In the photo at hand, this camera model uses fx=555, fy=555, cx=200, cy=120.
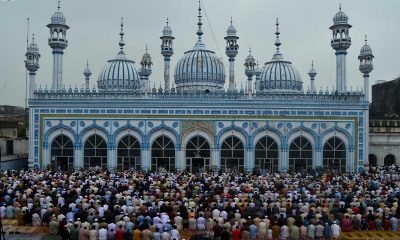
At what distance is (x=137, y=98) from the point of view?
110ft

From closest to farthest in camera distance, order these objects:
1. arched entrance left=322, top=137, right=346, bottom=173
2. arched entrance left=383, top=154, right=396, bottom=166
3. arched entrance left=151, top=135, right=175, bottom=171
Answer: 1. arched entrance left=151, top=135, right=175, bottom=171
2. arched entrance left=322, top=137, right=346, bottom=173
3. arched entrance left=383, top=154, right=396, bottom=166

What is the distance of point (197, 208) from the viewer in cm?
1812

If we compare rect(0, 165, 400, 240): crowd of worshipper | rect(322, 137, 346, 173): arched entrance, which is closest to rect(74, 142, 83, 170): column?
rect(0, 165, 400, 240): crowd of worshipper

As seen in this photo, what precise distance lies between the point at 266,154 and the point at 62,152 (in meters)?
12.5

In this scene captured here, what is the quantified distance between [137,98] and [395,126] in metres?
17.6

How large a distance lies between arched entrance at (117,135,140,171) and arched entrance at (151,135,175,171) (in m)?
0.98

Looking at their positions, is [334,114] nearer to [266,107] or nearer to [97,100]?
[266,107]

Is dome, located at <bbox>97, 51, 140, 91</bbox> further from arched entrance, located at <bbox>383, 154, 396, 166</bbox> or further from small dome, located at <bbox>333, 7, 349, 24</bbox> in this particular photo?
arched entrance, located at <bbox>383, 154, 396, 166</bbox>

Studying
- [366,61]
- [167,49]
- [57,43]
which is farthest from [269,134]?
[57,43]

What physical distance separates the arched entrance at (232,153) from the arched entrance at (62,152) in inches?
365

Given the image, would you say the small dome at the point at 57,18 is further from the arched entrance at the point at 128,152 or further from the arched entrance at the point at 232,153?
the arched entrance at the point at 232,153

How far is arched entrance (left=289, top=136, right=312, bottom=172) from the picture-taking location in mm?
33969

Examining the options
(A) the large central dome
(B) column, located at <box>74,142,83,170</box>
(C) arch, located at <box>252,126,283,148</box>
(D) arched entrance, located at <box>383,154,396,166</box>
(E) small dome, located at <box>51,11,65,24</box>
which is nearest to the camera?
(B) column, located at <box>74,142,83,170</box>

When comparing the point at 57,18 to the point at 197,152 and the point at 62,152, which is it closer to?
the point at 62,152
